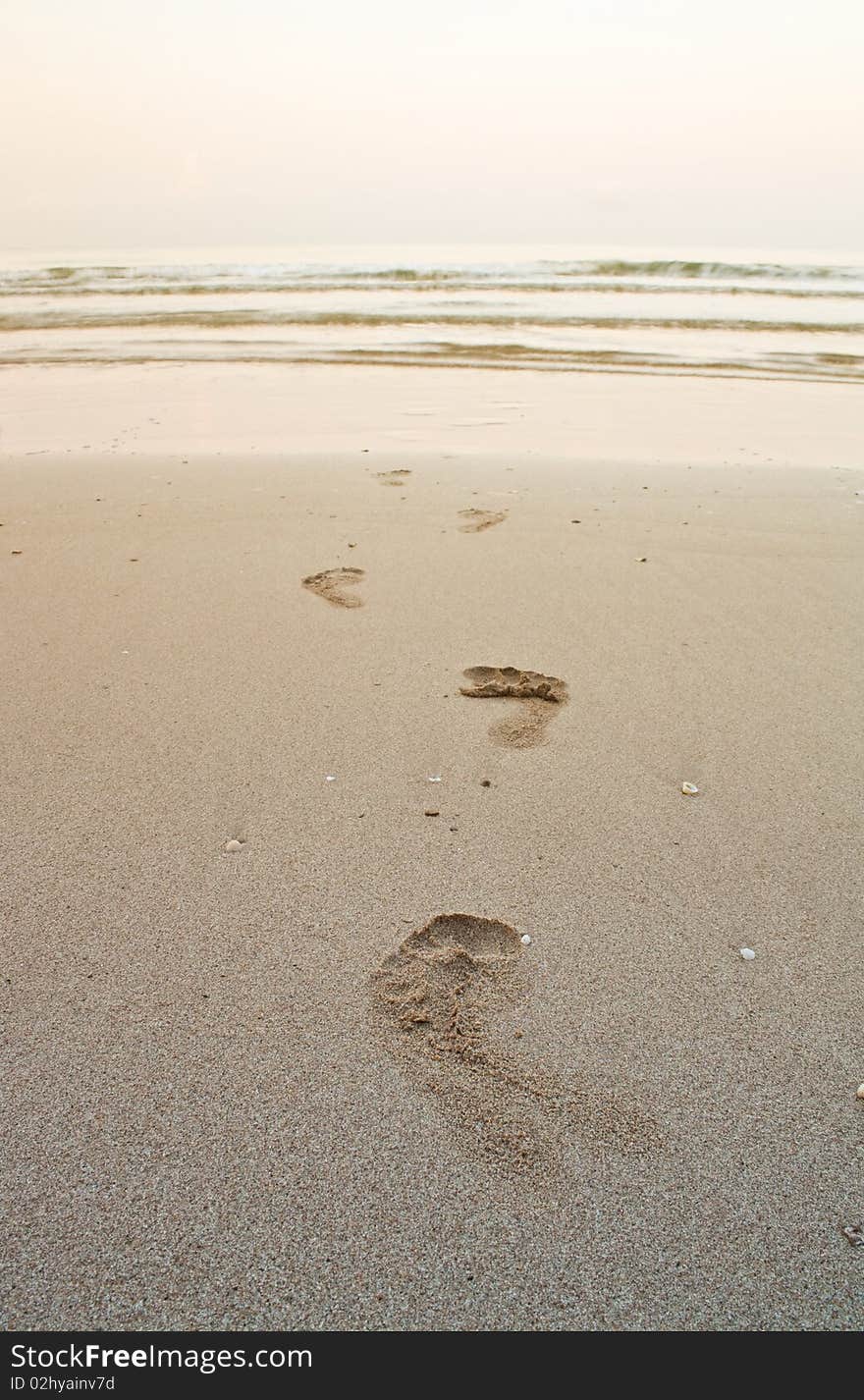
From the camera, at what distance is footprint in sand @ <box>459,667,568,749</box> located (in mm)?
2443

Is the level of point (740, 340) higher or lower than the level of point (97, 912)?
higher

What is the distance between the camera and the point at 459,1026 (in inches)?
60.0

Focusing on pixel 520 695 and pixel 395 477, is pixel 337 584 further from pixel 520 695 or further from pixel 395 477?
pixel 395 477

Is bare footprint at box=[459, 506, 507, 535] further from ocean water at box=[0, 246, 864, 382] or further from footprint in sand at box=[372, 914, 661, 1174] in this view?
ocean water at box=[0, 246, 864, 382]

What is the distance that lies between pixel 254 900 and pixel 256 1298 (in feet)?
2.55

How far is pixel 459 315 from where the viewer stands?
15.0m

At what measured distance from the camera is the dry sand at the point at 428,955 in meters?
1.19

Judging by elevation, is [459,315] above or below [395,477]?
above

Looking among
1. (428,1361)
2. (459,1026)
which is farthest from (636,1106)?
(428,1361)

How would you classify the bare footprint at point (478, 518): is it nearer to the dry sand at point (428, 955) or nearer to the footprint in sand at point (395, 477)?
the footprint in sand at point (395, 477)

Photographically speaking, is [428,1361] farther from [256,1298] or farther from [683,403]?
[683,403]

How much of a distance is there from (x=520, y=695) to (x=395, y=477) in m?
2.68

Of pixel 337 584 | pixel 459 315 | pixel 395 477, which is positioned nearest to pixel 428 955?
pixel 337 584

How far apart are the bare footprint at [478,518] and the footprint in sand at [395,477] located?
0.58 meters
